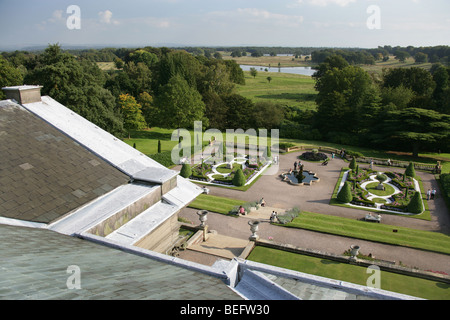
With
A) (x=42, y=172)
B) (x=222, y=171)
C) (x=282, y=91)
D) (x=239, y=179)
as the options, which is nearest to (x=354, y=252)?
(x=239, y=179)

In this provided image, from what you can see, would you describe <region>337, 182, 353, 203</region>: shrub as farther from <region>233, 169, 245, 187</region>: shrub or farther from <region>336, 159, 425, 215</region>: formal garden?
<region>233, 169, 245, 187</region>: shrub

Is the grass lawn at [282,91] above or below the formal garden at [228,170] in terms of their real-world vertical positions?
above

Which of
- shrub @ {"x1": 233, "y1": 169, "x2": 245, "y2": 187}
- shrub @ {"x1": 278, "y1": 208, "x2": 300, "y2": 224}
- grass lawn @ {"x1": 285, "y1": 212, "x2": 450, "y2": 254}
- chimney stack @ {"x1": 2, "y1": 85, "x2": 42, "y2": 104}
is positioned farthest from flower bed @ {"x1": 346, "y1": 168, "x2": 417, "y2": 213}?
chimney stack @ {"x1": 2, "y1": 85, "x2": 42, "y2": 104}

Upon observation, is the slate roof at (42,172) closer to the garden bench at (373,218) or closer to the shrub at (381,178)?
the garden bench at (373,218)

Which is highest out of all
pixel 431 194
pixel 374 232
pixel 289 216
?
pixel 431 194

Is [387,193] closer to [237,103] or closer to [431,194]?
[431,194]

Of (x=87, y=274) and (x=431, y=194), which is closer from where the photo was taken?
(x=87, y=274)

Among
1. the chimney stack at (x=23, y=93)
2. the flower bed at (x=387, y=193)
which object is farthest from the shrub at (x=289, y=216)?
the chimney stack at (x=23, y=93)

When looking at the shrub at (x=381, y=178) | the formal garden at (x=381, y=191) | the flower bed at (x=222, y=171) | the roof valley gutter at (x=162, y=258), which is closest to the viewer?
the roof valley gutter at (x=162, y=258)
